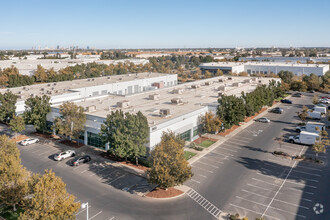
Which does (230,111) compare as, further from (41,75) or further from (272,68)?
(272,68)

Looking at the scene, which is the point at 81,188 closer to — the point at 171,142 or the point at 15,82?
the point at 171,142

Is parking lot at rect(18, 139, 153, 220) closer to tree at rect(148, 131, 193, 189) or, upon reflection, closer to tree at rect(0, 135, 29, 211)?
tree at rect(148, 131, 193, 189)

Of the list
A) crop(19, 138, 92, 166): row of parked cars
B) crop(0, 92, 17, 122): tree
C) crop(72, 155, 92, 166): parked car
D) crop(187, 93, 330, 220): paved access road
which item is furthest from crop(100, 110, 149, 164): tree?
crop(0, 92, 17, 122): tree

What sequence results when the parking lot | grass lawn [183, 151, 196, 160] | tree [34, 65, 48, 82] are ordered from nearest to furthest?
the parking lot, grass lawn [183, 151, 196, 160], tree [34, 65, 48, 82]

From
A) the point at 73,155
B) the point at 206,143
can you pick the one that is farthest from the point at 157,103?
the point at 73,155

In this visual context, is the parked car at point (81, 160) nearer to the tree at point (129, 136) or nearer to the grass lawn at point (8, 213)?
the tree at point (129, 136)

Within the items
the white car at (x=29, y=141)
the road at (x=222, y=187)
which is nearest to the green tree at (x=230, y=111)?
the road at (x=222, y=187)
